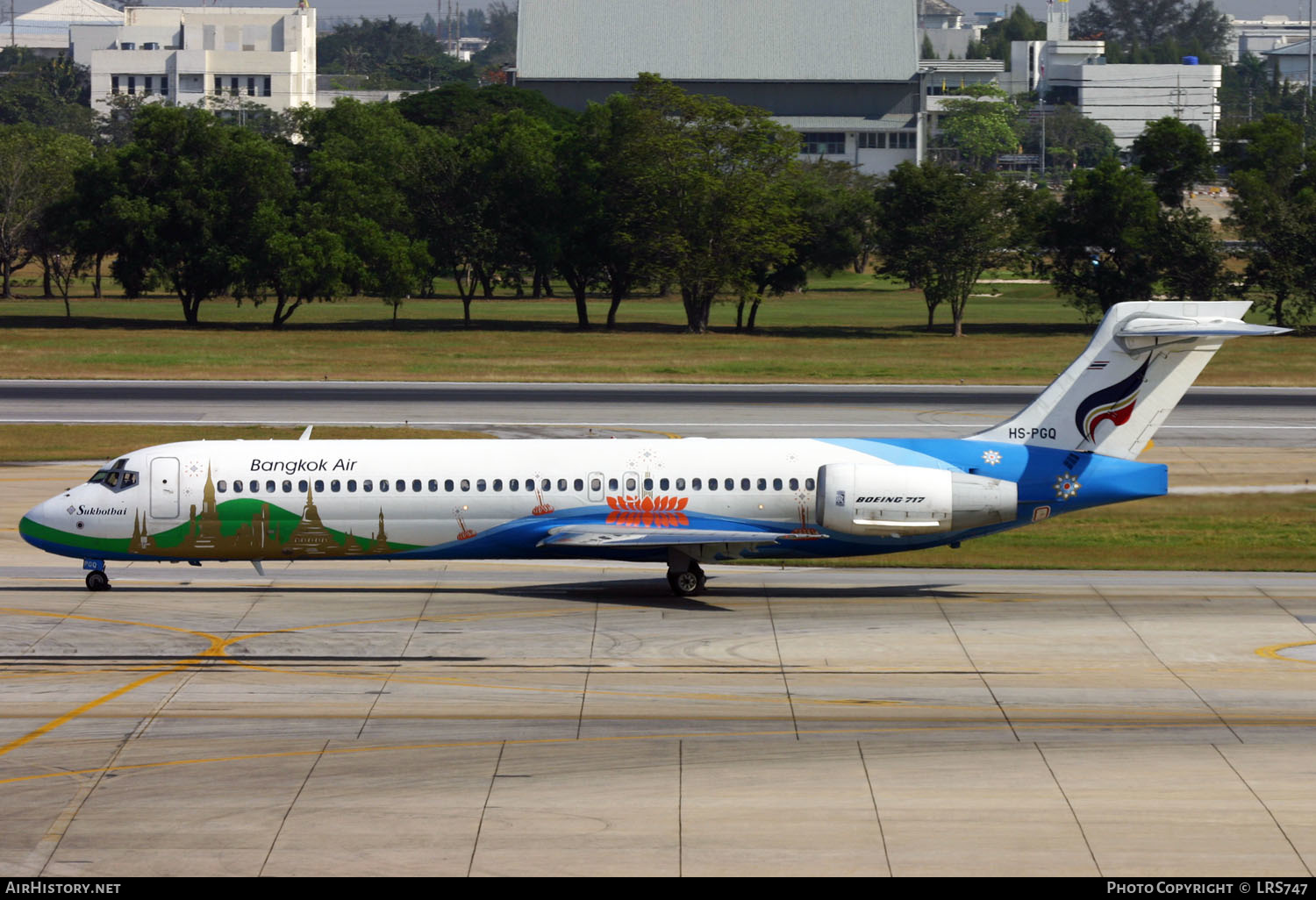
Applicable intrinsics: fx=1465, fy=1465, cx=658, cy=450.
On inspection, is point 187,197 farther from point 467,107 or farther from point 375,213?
point 467,107

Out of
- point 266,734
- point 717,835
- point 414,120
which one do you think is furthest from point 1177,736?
point 414,120

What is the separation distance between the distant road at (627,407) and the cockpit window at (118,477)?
24228mm

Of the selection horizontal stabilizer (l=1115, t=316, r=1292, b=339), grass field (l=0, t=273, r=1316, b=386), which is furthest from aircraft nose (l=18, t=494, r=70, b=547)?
grass field (l=0, t=273, r=1316, b=386)

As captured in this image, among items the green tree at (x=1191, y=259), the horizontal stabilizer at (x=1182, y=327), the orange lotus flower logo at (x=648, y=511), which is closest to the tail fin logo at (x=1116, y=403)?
the horizontal stabilizer at (x=1182, y=327)

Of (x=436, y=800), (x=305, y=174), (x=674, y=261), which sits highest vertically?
(x=305, y=174)

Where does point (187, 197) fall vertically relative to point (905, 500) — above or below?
above

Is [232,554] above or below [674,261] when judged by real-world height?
below

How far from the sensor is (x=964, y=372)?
75.5 m

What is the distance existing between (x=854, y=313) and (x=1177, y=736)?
9977cm

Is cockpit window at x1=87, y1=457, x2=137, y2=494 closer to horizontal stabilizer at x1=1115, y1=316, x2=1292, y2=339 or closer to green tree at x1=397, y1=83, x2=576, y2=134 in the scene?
horizontal stabilizer at x1=1115, y1=316, x2=1292, y2=339

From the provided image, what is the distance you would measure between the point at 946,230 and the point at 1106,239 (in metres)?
11.9

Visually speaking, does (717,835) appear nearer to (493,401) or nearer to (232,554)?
(232,554)

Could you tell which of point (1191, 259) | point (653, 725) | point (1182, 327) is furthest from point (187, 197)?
point (653, 725)

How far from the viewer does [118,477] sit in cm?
3216
